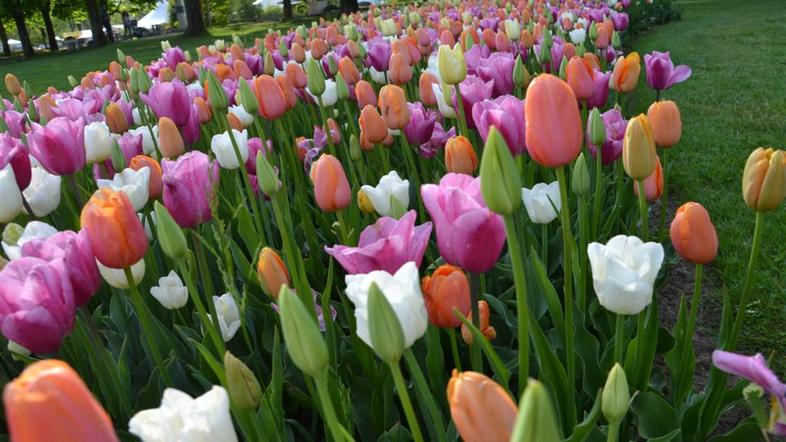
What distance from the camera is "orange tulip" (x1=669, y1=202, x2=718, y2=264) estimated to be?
1.37m

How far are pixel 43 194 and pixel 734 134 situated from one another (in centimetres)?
459

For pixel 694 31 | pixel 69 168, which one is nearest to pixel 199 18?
pixel 694 31

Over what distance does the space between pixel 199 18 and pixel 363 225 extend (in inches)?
971

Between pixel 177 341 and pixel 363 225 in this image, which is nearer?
pixel 177 341

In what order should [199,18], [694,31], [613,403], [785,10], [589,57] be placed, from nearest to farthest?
[613,403], [589,57], [694,31], [785,10], [199,18]

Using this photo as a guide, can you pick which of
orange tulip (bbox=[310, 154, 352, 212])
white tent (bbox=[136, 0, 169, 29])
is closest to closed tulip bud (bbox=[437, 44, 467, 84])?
orange tulip (bbox=[310, 154, 352, 212])

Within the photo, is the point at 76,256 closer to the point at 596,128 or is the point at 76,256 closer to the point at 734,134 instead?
the point at 596,128

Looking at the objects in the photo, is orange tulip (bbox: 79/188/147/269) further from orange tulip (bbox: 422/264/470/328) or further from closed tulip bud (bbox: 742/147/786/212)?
closed tulip bud (bbox: 742/147/786/212)

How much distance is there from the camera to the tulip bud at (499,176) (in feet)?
2.96

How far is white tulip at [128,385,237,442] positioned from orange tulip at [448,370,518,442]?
279 millimetres

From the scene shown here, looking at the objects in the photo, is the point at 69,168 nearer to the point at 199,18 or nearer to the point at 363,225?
the point at 363,225

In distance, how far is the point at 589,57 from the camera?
110 inches

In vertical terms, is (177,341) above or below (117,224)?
below

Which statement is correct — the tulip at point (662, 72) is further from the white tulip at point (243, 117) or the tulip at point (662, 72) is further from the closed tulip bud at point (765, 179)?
the white tulip at point (243, 117)
